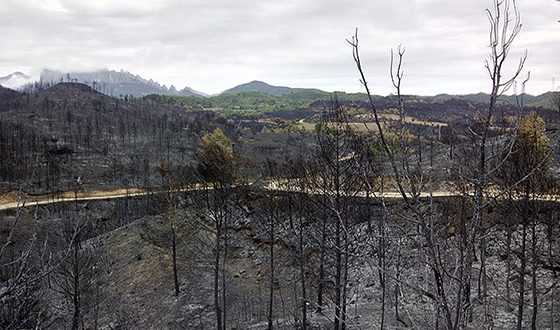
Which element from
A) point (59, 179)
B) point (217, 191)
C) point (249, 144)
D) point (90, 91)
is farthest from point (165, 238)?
point (90, 91)

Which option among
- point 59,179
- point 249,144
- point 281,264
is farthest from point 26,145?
point 281,264

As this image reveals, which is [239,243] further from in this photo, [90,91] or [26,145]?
[90,91]

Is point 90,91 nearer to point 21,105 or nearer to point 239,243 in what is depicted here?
point 21,105

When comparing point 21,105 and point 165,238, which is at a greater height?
point 21,105

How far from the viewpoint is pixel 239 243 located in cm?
3234

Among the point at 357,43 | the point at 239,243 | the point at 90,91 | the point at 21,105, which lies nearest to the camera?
the point at 357,43

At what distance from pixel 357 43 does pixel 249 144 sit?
95.7 metres

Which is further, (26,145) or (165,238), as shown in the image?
(26,145)

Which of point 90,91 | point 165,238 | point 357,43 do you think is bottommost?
point 165,238

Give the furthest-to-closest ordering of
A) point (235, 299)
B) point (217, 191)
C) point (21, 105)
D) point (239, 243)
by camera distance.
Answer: point (21, 105)
point (239, 243)
point (235, 299)
point (217, 191)

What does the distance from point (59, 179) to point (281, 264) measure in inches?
1788

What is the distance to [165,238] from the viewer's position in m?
30.0

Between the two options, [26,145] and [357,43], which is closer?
[357,43]

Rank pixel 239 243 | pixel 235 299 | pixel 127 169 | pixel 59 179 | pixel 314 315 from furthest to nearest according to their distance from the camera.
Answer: pixel 127 169 → pixel 59 179 → pixel 239 243 → pixel 235 299 → pixel 314 315
